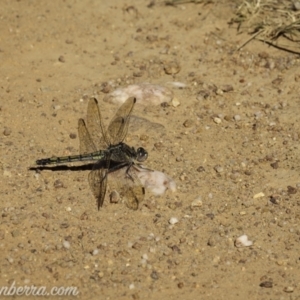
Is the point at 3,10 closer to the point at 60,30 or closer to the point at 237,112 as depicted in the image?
the point at 60,30

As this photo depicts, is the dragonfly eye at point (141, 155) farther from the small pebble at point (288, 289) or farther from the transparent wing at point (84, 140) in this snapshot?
the small pebble at point (288, 289)

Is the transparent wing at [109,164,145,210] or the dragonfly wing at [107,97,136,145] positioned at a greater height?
the dragonfly wing at [107,97,136,145]

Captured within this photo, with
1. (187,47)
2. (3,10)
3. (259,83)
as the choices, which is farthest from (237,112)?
(3,10)

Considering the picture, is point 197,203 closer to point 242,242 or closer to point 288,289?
point 242,242

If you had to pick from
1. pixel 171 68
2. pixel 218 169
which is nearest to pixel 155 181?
pixel 218 169

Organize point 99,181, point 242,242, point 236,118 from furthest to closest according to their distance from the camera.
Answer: point 236,118 < point 99,181 < point 242,242

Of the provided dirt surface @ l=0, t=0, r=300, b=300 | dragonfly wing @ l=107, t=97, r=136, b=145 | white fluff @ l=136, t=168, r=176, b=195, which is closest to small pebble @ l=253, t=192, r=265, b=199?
dirt surface @ l=0, t=0, r=300, b=300

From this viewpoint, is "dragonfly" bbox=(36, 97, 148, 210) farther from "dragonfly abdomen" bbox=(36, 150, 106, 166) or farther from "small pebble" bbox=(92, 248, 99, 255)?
"small pebble" bbox=(92, 248, 99, 255)
